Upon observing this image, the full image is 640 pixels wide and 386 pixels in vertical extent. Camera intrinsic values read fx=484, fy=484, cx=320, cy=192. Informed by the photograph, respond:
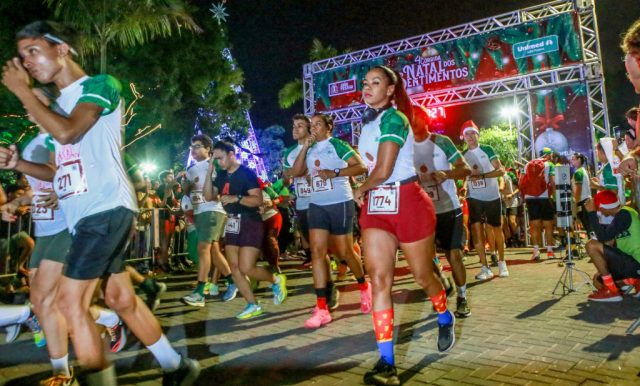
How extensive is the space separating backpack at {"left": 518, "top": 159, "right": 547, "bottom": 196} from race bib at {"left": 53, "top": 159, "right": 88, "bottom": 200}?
10.1m

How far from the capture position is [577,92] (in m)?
17.2

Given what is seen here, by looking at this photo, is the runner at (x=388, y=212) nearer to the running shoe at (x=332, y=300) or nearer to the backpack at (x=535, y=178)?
the running shoe at (x=332, y=300)

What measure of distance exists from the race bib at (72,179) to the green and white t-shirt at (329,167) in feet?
9.57

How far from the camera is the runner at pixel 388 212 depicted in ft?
10.7

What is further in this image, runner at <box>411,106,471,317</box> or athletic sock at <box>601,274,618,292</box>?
athletic sock at <box>601,274,618,292</box>

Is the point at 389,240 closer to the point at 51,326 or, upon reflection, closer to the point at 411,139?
the point at 411,139

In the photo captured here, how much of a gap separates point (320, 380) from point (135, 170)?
2.49 metres

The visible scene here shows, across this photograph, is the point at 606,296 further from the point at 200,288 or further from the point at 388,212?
the point at 200,288

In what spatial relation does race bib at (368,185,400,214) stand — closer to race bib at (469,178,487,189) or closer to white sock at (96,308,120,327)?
white sock at (96,308,120,327)

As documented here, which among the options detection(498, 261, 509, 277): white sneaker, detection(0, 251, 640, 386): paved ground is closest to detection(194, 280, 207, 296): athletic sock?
detection(0, 251, 640, 386): paved ground

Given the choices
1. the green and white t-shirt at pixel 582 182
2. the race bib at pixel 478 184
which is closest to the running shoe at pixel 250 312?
the race bib at pixel 478 184

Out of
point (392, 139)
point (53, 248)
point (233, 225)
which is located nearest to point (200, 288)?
point (233, 225)

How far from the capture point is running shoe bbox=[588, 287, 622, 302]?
5.78 metres

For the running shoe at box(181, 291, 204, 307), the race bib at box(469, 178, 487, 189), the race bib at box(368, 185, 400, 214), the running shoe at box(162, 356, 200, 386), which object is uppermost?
the race bib at box(469, 178, 487, 189)
